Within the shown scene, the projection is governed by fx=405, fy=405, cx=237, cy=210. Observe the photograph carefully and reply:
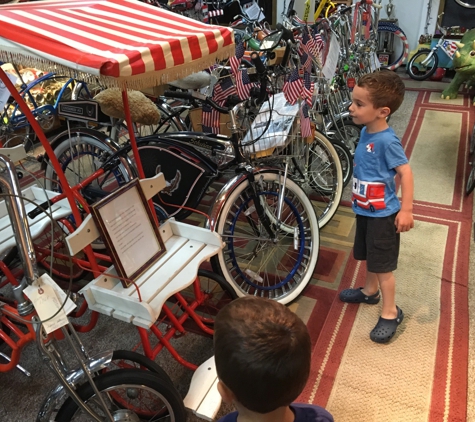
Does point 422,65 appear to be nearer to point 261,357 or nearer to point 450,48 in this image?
point 450,48

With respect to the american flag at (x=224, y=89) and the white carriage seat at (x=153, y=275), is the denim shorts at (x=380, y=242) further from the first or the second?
the american flag at (x=224, y=89)

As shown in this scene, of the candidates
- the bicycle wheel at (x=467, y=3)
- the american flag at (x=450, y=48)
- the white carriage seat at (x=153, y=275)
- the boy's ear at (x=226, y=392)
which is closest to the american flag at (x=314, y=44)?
the white carriage seat at (x=153, y=275)

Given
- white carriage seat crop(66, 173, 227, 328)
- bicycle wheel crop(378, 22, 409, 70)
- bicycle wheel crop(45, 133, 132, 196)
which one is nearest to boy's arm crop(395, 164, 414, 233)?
white carriage seat crop(66, 173, 227, 328)

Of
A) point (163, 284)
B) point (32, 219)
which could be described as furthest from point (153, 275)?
point (32, 219)

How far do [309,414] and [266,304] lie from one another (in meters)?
0.28

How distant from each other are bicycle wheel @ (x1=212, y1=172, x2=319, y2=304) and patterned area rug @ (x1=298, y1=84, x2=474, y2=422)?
0.15m

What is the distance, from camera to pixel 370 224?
1.67 metres

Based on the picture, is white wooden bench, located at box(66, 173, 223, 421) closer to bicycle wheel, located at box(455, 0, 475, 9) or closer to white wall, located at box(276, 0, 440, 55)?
white wall, located at box(276, 0, 440, 55)

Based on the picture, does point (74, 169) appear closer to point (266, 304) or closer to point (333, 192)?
point (333, 192)

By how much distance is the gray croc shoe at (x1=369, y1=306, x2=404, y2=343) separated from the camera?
1771 mm

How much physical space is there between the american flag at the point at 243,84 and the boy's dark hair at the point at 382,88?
0.48 m

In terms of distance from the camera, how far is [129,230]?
1400 millimetres

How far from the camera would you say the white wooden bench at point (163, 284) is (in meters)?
1.23

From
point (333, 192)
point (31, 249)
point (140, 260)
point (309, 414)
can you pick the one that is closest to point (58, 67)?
point (31, 249)
